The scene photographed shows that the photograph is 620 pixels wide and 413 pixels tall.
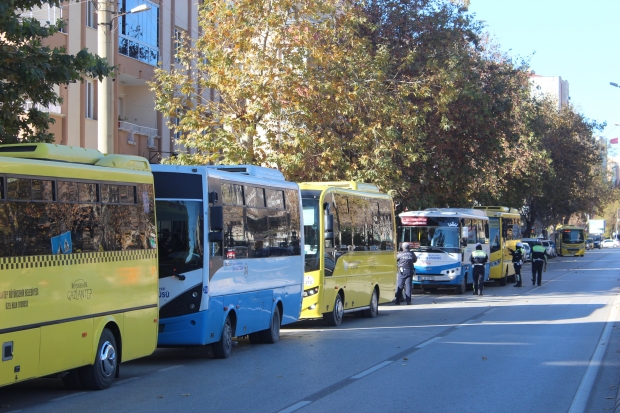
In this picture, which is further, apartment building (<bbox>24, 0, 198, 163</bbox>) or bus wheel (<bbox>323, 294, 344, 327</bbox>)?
apartment building (<bbox>24, 0, 198, 163</bbox>)

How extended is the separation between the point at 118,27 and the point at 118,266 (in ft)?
63.8

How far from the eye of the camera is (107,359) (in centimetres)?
1106

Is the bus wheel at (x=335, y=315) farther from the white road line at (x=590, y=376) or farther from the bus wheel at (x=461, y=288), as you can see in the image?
the bus wheel at (x=461, y=288)

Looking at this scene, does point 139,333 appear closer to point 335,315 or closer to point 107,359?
point 107,359

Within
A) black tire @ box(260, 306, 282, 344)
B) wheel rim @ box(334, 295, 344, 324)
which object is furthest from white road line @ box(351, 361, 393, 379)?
wheel rim @ box(334, 295, 344, 324)

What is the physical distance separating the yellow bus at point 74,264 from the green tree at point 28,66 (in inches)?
108

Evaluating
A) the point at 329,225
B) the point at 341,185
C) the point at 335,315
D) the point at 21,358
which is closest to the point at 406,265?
the point at 341,185

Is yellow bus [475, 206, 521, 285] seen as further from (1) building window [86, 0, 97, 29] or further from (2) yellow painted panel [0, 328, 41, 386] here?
(2) yellow painted panel [0, 328, 41, 386]

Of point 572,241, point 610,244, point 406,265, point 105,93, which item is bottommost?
point 406,265

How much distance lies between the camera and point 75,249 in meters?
10.2

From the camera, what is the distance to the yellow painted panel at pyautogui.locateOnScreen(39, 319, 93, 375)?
9508 millimetres

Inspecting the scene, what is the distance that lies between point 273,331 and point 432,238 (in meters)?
15.7

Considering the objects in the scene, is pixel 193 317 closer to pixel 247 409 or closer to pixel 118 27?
pixel 247 409

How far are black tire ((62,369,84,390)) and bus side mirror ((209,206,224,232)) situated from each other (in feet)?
11.0
